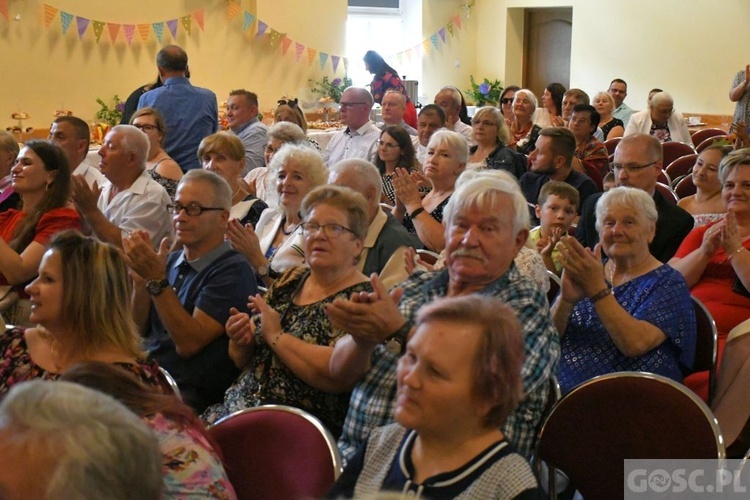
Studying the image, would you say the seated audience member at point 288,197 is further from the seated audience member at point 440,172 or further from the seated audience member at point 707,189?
the seated audience member at point 707,189

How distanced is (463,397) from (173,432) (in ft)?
1.88

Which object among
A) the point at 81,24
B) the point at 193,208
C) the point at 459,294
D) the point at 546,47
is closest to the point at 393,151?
the point at 193,208

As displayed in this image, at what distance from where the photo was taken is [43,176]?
394 cm

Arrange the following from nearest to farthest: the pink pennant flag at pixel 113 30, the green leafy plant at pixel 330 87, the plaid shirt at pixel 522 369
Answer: the plaid shirt at pixel 522 369 → the pink pennant flag at pixel 113 30 → the green leafy plant at pixel 330 87

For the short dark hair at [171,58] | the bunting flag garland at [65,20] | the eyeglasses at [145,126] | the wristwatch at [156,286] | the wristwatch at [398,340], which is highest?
the bunting flag garland at [65,20]

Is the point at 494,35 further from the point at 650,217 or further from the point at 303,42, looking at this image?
the point at 650,217

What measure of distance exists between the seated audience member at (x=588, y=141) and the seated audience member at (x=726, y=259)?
98.0 inches

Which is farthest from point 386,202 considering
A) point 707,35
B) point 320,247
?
point 707,35

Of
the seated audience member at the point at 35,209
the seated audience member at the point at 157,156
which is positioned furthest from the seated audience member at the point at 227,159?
the seated audience member at the point at 35,209

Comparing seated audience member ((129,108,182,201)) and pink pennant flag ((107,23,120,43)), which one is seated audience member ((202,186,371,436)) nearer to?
seated audience member ((129,108,182,201))

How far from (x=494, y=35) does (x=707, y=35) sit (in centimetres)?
340

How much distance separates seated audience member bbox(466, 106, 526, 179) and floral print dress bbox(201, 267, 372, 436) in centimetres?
322

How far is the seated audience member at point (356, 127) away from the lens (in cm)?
661

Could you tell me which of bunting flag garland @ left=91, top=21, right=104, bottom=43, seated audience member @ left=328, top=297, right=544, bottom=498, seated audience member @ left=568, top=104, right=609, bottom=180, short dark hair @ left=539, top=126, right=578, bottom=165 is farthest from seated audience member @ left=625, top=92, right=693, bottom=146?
seated audience member @ left=328, top=297, right=544, bottom=498
